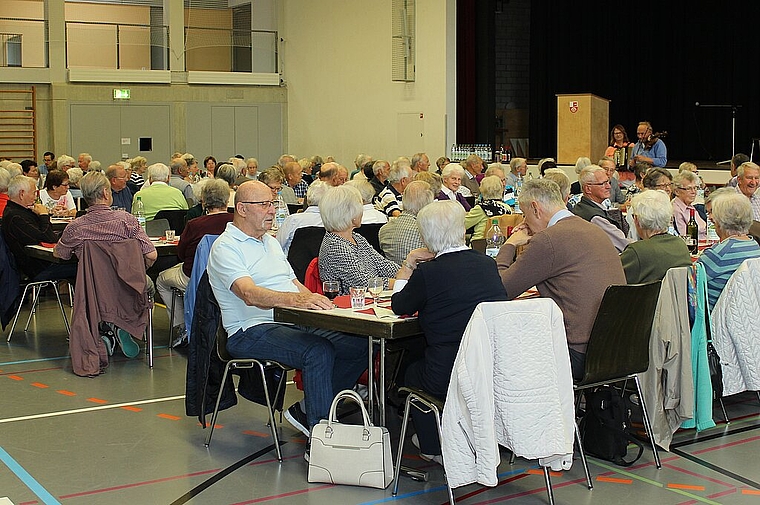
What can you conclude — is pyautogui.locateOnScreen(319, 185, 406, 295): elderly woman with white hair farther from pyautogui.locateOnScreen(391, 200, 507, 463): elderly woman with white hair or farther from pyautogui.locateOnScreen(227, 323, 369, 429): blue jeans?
pyautogui.locateOnScreen(391, 200, 507, 463): elderly woman with white hair

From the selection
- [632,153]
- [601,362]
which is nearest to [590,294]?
[601,362]

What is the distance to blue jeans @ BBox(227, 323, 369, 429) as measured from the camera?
187 inches

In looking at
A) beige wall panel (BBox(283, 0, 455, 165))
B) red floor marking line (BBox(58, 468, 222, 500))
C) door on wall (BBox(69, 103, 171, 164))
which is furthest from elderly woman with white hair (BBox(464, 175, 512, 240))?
door on wall (BBox(69, 103, 171, 164))

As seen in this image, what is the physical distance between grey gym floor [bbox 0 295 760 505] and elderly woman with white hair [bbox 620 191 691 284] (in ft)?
2.88

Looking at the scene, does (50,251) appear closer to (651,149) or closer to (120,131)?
(651,149)

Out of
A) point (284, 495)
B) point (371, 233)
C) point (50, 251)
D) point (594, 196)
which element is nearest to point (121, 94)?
point (50, 251)

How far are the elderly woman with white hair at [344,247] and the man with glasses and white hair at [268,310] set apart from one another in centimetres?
21

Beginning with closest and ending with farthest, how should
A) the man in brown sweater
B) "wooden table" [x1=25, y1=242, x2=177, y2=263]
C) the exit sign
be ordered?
the man in brown sweater
"wooden table" [x1=25, y1=242, x2=177, y2=263]
the exit sign

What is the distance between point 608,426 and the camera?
481 centimetres

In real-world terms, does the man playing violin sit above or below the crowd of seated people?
above

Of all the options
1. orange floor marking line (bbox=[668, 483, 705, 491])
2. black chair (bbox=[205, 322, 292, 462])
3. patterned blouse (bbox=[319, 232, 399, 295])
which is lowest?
orange floor marking line (bbox=[668, 483, 705, 491])

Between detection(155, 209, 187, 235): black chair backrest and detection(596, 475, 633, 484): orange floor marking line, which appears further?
detection(155, 209, 187, 235): black chair backrest

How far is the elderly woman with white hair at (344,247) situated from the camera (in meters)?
5.21

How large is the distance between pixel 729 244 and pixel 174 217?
16.3ft
